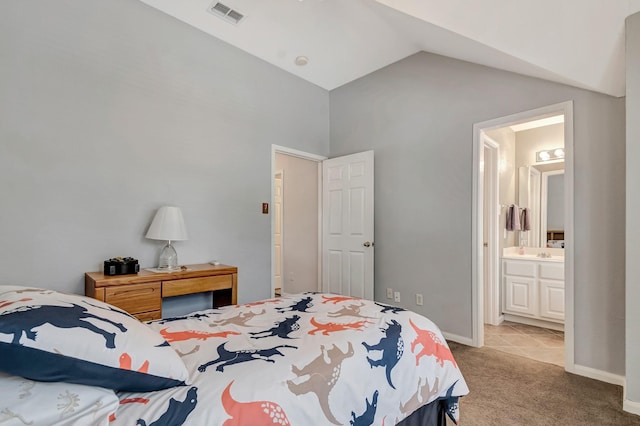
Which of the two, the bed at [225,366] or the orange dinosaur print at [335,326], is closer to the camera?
the bed at [225,366]

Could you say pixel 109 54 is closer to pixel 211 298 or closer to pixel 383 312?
pixel 211 298

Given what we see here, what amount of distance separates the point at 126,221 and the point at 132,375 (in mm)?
2211

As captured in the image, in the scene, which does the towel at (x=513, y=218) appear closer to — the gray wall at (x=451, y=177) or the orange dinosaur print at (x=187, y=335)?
the gray wall at (x=451, y=177)

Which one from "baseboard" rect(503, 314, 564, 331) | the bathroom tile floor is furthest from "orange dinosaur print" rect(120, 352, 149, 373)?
"baseboard" rect(503, 314, 564, 331)

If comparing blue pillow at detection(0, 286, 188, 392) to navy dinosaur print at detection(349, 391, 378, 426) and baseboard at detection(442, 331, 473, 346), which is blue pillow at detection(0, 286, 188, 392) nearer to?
navy dinosaur print at detection(349, 391, 378, 426)

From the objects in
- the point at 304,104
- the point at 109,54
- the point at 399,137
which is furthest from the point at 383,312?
the point at 304,104

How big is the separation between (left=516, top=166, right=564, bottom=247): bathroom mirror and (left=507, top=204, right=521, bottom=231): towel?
0.23 metres

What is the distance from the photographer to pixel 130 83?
2834 millimetres

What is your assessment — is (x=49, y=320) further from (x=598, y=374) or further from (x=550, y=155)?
(x=550, y=155)

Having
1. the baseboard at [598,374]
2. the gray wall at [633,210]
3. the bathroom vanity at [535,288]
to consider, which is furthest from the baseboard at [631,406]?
the bathroom vanity at [535,288]

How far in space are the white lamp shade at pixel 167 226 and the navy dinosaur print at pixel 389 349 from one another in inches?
78.7

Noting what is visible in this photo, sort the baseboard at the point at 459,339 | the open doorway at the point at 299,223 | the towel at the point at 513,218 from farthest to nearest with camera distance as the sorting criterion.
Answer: the open doorway at the point at 299,223 → the towel at the point at 513,218 → the baseboard at the point at 459,339

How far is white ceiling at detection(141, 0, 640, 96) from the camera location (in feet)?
7.20

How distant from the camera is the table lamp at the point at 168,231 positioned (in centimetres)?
274
